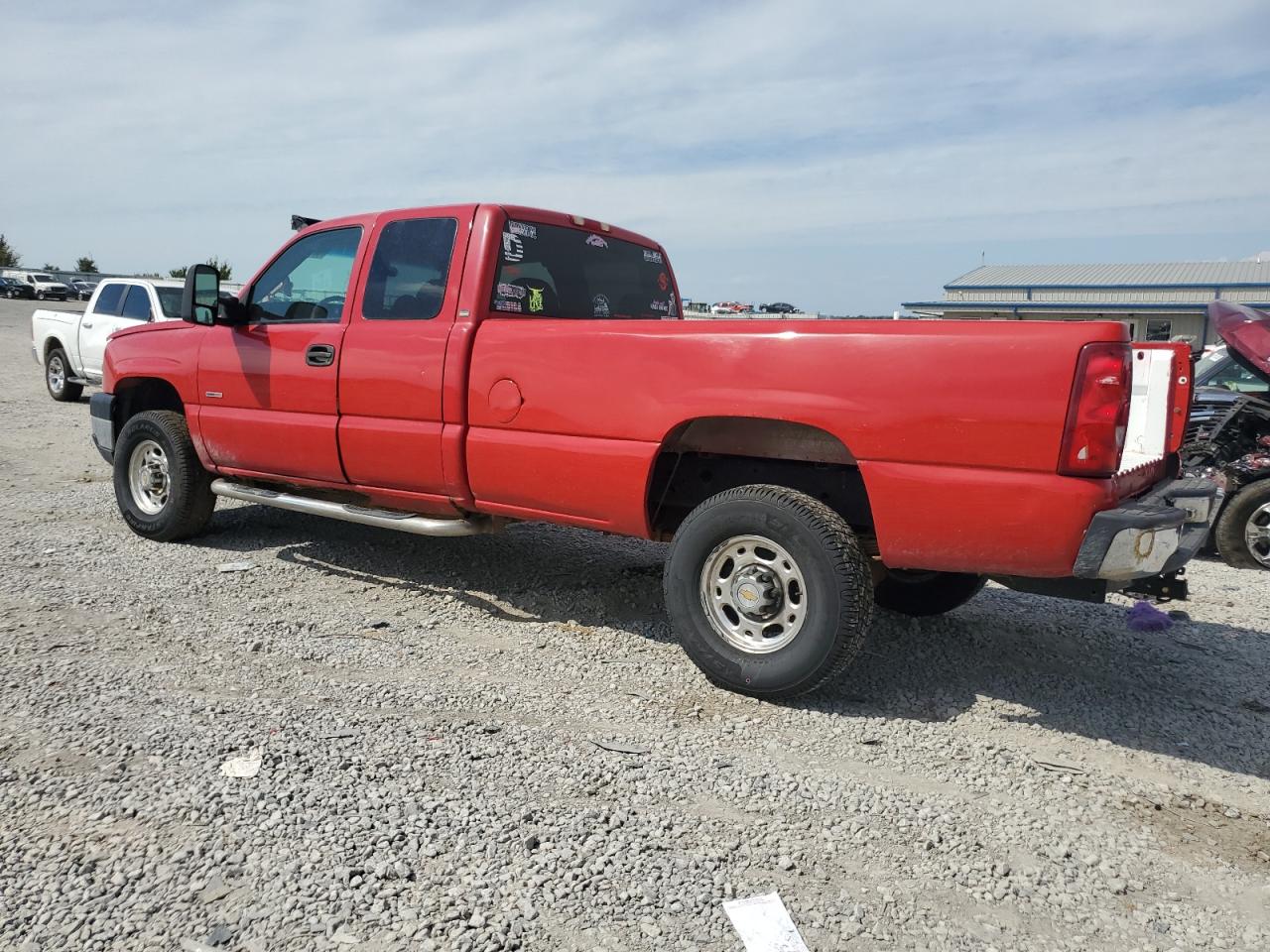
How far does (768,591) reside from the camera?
3.92m

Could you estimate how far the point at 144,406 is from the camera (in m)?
6.77

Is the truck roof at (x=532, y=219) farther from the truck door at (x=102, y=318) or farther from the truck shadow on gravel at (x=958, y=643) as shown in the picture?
the truck door at (x=102, y=318)

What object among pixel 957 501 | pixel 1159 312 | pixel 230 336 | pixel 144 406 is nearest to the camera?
pixel 957 501

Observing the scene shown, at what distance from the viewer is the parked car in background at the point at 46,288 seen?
160 feet

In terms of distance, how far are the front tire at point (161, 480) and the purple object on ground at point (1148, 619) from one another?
220 inches

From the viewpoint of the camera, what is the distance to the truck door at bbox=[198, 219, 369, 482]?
5.30 m

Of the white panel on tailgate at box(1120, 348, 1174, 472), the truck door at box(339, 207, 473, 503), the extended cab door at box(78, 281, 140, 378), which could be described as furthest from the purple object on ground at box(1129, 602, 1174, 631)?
the extended cab door at box(78, 281, 140, 378)

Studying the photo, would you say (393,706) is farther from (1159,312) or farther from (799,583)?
(1159,312)

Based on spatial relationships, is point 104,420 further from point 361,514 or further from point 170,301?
point 170,301

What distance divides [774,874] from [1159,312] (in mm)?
32981

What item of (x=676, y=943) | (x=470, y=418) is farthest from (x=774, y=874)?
(x=470, y=418)

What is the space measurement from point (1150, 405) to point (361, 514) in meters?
3.81

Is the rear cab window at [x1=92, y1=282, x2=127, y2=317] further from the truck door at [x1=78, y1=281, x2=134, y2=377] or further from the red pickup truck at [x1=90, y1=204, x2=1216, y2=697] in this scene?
the red pickup truck at [x1=90, y1=204, x2=1216, y2=697]

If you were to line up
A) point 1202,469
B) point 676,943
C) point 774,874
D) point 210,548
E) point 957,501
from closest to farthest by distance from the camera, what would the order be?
point 676,943 → point 774,874 → point 957,501 → point 210,548 → point 1202,469
